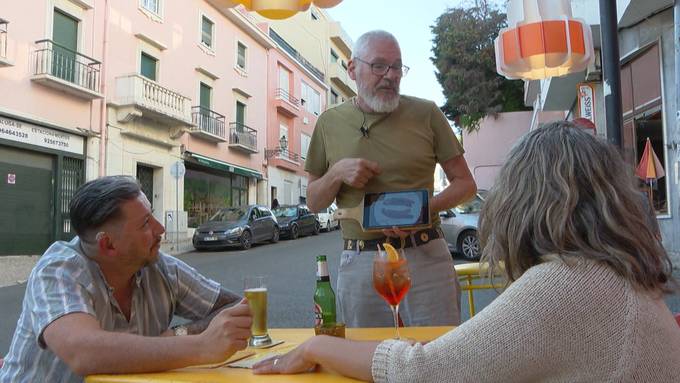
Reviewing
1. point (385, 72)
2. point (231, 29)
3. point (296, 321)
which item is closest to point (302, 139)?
point (231, 29)

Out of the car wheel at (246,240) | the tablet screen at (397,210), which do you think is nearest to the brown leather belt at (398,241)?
the tablet screen at (397,210)

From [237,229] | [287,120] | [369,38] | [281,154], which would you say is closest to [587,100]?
[237,229]

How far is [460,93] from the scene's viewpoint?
81.9 ft

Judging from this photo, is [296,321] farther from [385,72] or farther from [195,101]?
[195,101]

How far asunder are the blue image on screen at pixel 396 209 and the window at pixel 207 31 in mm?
21172

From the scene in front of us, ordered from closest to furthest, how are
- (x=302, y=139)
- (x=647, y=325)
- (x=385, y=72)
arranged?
(x=647, y=325)
(x=385, y=72)
(x=302, y=139)

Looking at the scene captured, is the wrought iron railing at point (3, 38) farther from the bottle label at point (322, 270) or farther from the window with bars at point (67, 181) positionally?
the bottle label at point (322, 270)

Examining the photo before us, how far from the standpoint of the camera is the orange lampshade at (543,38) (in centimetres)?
391

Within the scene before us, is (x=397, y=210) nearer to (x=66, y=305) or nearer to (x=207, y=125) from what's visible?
(x=66, y=305)

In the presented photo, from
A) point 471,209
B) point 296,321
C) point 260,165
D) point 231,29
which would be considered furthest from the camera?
point 260,165

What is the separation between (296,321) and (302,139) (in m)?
26.7

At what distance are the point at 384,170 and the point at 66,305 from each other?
1447 millimetres

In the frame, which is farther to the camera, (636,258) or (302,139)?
(302,139)

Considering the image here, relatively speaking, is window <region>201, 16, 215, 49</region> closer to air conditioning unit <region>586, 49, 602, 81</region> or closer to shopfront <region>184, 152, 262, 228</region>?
shopfront <region>184, 152, 262, 228</region>
